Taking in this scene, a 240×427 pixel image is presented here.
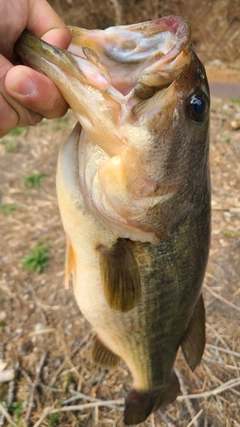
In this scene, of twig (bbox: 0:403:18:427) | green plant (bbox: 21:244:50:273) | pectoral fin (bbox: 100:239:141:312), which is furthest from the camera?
green plant (bbox: 21:244:50:273)

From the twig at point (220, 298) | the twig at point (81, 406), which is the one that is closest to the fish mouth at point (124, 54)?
the twig at point (81, 406)

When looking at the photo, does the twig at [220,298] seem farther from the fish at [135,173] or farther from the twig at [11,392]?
the twig at [11,392]

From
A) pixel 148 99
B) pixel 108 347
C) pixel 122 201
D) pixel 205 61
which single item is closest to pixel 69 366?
pixel 108 347

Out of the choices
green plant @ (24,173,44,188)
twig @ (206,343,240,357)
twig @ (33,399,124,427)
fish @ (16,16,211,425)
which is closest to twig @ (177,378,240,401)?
twig @ (206,343,240,357)

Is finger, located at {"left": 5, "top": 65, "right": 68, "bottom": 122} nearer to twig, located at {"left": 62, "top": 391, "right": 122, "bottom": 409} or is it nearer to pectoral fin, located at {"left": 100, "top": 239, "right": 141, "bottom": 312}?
pectoral fin, located at {"left": 100, "top": 239, "right": 141, "bottom": 312}

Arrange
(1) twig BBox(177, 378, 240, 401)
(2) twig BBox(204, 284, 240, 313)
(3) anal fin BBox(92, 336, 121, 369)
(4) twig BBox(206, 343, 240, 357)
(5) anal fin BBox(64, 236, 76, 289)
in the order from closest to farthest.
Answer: (5) anal fin BBox(64, 236, 76, 289), (3) anal fin BBox(92, 336, 121, 369), (1) twig BBox(177, 378, 240, 401), (4) twig BBox(206, 343, 240, 357), (2) twig BBox(204, 284, 240, 313)

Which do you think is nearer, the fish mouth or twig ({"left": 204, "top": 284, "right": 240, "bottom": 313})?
the fish mouth

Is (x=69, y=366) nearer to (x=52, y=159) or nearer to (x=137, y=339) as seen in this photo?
(x=137, y=339)
